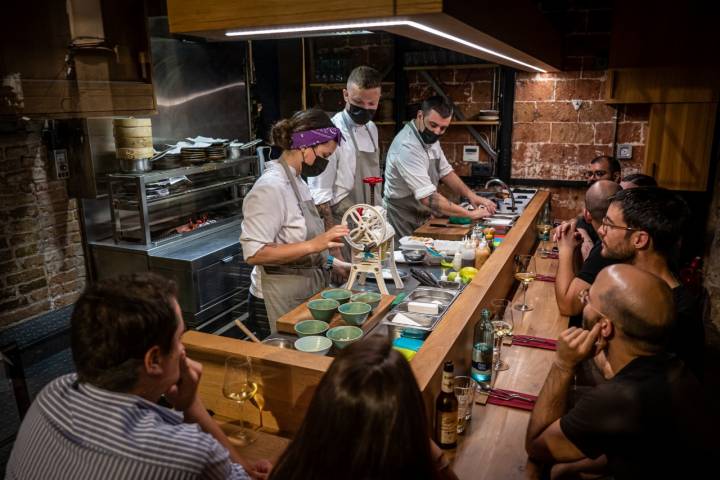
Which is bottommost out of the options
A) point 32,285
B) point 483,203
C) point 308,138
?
point 32,285

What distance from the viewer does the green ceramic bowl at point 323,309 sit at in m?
2.49

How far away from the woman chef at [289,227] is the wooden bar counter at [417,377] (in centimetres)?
69

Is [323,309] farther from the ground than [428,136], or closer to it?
closer to it

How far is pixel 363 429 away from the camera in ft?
3.72

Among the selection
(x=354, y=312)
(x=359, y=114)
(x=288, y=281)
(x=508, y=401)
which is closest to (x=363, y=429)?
(x=508, y=401)

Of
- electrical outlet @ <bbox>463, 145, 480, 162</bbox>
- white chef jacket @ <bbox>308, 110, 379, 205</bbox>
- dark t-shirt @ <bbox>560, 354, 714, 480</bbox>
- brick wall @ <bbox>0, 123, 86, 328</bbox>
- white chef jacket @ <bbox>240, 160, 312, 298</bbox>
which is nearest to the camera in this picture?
dark t-shirt @ <bbox>560, 354, 714, 480</bbox>

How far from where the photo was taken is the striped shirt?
1.26 metres

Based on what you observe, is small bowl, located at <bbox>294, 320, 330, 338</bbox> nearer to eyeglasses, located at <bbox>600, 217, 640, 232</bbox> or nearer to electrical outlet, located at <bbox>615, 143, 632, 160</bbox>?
eyeglasses, located at <bbox>600, 217, 640, 232</bbox>

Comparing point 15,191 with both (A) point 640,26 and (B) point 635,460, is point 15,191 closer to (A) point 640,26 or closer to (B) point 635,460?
(B) point 635,460

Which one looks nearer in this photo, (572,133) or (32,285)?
(32,285)

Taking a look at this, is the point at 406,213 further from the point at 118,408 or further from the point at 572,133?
the point at 118,408

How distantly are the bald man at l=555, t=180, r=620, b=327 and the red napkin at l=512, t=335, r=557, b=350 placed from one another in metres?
0.39

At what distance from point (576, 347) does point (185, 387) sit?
134 cm

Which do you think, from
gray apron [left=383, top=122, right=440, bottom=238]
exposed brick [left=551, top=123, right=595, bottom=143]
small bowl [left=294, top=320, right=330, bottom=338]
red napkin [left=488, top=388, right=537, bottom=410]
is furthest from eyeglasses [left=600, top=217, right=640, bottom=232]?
exposed brick [left=551, top=123, right=595, bottom=143]
